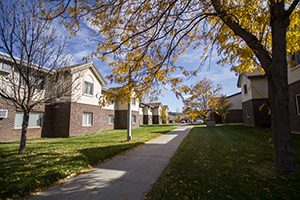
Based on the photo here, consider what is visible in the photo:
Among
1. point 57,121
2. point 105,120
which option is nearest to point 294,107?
point 57,121

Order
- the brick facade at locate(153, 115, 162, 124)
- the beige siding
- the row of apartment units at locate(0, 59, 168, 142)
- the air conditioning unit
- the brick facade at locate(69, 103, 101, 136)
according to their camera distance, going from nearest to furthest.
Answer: the air conditioning unit, the row of apartment units at locate(0, 59, 168, 142), the brick facade at locate(69, 103, 101, 136), the beige siding, the brick facade at locate(153, 115, 162, 124)

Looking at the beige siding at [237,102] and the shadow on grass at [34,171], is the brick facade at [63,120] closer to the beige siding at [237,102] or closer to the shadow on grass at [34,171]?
the shadow on grass at [34,171]

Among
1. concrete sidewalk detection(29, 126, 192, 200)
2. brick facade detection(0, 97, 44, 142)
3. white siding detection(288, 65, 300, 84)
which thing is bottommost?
concrete sidewalk detection(29, 126, 192, 200)

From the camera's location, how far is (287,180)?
328 centimetres

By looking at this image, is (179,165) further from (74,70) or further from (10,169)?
(74,70)

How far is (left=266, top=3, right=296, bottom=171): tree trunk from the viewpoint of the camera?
3574mm

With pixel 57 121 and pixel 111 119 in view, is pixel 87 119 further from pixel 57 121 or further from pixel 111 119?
pixel 111 119

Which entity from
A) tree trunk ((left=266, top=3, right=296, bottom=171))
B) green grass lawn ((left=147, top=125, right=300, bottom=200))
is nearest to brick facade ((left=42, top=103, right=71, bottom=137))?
green grass lawn ((left=147, top=125, right=300, bottom=200))

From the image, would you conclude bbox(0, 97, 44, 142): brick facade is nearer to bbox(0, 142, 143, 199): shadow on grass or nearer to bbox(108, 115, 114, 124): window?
bbox(0, 142, 143, 199): shadow on grass

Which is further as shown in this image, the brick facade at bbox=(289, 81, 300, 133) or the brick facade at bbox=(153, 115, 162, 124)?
the brick facade at bbox=(153, 115, 162, 124)

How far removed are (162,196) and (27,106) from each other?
663cm

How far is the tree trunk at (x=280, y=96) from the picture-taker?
11.7 ft

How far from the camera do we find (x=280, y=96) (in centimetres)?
366

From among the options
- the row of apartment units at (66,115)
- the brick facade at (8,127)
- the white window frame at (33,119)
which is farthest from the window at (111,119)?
the brick facade at (8,127)
